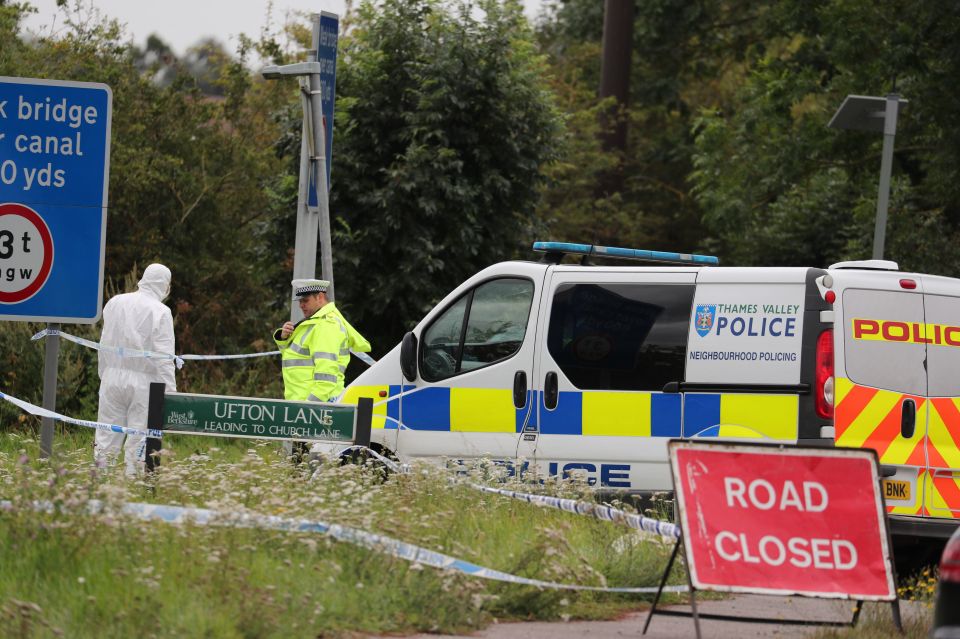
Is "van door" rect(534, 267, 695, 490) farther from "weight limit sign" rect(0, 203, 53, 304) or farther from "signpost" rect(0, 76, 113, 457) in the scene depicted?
"weight limit sign" rect(0, 203, 53, 304)

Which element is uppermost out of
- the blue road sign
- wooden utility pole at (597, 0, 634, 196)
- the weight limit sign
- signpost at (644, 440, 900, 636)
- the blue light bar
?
wooden utility pole at (597, 0, 634, 196)

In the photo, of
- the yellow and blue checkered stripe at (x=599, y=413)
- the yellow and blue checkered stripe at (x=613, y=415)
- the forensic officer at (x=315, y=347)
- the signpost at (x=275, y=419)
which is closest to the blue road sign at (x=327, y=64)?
the forensic officer at (x=315, y=347)

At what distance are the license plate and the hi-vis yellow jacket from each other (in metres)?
3.89

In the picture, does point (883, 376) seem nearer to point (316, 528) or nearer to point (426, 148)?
point (316, 528)

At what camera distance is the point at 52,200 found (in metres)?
7.06

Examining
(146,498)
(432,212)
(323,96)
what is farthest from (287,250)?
(146,498)

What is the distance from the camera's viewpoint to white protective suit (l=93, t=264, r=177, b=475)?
32.3ft

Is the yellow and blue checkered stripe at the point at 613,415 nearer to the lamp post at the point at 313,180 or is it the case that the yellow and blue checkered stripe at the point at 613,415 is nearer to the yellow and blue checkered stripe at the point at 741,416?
the yellow and blue checkered stripe at the point at 741,416

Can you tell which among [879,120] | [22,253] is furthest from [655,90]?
[22,253]

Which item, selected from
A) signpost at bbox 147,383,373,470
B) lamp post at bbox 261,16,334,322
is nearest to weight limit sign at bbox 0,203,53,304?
signpost at bbox 147,383,373,470

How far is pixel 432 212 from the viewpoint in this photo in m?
15.2

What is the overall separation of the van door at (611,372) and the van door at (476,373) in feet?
0.57

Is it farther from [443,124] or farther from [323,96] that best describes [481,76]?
[323,96]

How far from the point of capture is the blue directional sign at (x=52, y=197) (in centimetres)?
697
